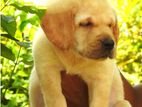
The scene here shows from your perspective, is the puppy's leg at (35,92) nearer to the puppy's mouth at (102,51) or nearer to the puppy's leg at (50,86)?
the puppy's leg at (50,86)

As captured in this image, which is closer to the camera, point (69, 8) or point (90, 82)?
point (69, 8)

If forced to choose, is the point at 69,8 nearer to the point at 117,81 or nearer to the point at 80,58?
the point at 80,58

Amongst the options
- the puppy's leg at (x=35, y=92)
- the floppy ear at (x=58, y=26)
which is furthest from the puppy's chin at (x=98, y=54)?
the puppy's leg at (x=35, y=92)

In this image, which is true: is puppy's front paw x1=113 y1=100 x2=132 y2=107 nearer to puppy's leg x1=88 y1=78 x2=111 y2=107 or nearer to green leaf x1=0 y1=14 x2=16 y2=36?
puppy's leg x1=88 y1=78 x2=111 y2=107

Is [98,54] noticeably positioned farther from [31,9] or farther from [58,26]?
[31,9]

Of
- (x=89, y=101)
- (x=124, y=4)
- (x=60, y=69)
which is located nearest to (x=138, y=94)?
(x=89, y=101)

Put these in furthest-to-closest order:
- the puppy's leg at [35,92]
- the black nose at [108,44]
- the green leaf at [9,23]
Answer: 1. the puppy's leg at [35,92]
2. the black nose at [108,44]
3. the green leaf at [9,23]

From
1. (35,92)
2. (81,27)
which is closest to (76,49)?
(81,27)
